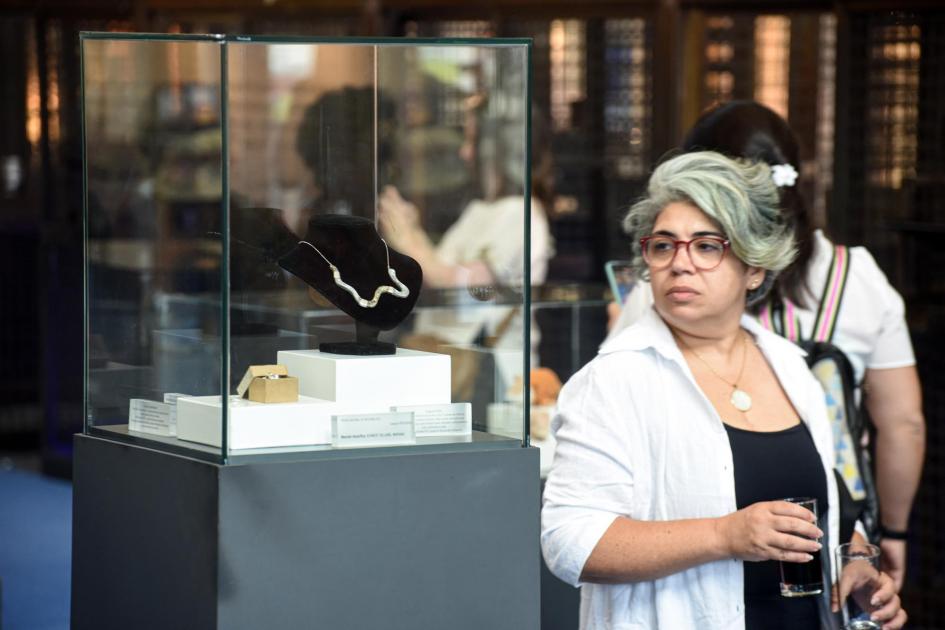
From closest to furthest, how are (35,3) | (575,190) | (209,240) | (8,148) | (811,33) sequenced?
(209,240) → (811,33) → (575,190) → (35,3) → (8,148)

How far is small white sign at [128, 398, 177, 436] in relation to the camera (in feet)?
6.24

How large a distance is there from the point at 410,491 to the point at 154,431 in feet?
1.17

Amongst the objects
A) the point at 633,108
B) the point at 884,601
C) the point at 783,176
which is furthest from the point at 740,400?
the point at 633,108

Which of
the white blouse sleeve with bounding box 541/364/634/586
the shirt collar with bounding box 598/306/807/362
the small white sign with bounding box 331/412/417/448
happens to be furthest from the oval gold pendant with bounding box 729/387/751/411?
the small white sign with bounding box 331/412/417/448

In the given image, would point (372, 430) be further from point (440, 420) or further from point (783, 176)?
point (783, 176)

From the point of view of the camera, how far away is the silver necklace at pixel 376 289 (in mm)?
1978

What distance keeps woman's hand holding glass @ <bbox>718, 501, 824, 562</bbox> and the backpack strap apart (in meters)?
0.87

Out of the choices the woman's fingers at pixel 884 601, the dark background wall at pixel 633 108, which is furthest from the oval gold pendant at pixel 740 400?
the dark background wall at pixel 633 108

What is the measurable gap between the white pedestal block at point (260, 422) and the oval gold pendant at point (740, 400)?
0.76 meters

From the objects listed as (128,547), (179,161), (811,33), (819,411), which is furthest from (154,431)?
(179,161)

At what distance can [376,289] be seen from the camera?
78.7 inches

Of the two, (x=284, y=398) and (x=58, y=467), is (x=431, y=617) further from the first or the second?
(x=58, y=467)

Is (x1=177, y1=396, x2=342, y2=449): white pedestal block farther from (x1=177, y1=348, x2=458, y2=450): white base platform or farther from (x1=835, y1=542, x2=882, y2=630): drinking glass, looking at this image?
(x1=835, y1=542, x2=882, y2=630): drinking glass

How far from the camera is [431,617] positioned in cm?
189
